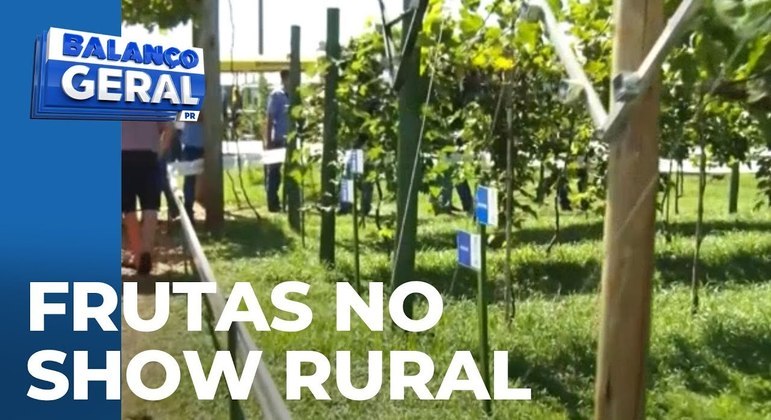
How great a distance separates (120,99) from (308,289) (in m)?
0.46

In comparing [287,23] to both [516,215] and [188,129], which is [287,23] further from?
[516,215]

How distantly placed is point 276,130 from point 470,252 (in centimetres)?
42

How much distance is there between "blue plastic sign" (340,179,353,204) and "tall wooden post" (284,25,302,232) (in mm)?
102

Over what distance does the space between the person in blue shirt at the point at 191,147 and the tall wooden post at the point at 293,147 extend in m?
0.16

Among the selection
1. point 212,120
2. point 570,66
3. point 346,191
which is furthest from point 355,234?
point 570,66

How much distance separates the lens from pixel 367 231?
2.14m

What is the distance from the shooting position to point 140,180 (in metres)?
1.99

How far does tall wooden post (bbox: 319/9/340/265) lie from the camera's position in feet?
6.83

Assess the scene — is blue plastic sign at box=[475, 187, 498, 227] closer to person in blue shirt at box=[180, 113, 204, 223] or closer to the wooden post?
the wooden post

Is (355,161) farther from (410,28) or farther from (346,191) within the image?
→ (410,28)

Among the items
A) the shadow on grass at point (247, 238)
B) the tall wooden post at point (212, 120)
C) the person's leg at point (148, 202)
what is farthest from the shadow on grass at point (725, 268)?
the person's leg at point (148, 202)

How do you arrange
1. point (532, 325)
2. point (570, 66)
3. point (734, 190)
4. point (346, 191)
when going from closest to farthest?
point (570, 66) → point (532, 325) → point (346, 191) → point (734, 190)

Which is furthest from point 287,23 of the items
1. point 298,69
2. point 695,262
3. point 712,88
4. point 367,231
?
point 695,262
